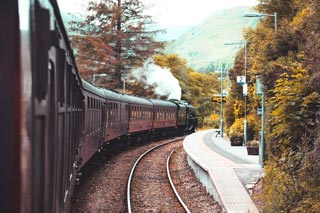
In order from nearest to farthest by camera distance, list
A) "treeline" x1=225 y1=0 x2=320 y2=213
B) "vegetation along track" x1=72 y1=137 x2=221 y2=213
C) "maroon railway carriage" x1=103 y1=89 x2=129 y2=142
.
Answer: "treeline" x1=225 y1=0 x2=320 y2=213 < "vegetation along track" x1=72 y1=137 x2=221 y2=213 < "maroon railway carriage" x1=103 y1=89 x2=129 y2=142

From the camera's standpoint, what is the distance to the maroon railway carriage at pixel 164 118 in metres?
36.8

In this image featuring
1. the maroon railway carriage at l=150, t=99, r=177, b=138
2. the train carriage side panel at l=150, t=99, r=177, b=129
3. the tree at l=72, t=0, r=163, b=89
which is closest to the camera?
the train carriage side panel at l=150, t=99, r=177, b=129

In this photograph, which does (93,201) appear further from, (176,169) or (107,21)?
(107,21)

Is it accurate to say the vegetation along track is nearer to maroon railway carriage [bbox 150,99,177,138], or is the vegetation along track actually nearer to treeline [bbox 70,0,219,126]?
maroon railway carriage [bbox 150,99,177,138]

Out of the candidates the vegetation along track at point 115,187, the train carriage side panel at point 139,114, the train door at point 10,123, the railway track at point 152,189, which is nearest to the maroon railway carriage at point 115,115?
the vegetation along track at point 115,187

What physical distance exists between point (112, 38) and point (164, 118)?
11389 mm

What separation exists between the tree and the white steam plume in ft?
4.04

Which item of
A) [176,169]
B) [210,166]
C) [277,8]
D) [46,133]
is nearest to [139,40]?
[277,8]

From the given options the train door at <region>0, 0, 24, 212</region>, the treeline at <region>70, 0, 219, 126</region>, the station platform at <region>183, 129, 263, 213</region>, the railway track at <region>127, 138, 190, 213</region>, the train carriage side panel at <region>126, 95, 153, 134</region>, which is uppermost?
the treeline at <region>70, 0, 219, 126</region>

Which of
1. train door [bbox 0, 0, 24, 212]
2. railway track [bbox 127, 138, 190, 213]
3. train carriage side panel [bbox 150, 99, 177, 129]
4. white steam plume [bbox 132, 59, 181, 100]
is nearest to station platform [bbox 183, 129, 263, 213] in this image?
railway track [bbox 127, 138, 190, 213]

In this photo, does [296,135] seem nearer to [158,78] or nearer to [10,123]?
[10,123]

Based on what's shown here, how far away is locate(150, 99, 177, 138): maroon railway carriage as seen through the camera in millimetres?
36778

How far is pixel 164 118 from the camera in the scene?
39344 millimetres

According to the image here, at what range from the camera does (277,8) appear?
2769cm
